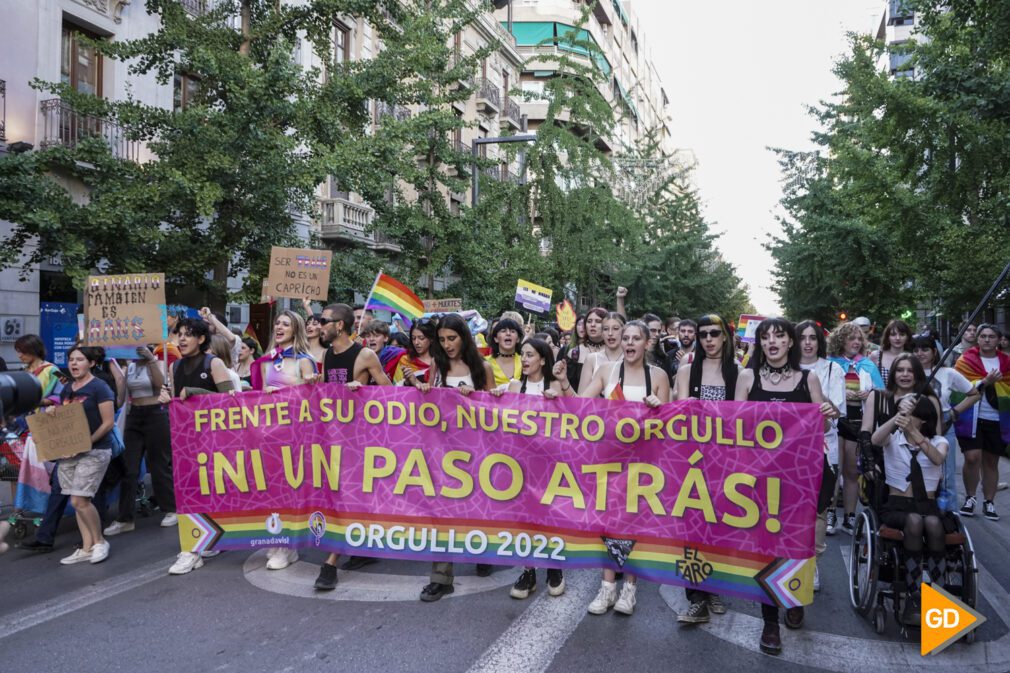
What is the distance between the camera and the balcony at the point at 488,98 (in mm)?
32219

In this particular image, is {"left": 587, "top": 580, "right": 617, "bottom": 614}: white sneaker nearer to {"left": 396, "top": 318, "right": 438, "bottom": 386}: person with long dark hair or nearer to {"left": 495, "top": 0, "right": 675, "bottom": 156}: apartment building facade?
{"left": 396, "top": 318, "right": 438, "bottom": 386}: person with long dark hair

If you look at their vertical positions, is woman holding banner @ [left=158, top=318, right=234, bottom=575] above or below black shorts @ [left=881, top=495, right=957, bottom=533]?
above

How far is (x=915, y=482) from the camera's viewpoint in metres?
4.52

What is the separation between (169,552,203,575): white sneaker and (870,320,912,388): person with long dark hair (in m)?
6.15

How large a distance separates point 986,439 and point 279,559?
6.62m

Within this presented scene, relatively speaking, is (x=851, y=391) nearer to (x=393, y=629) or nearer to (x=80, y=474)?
(x=393, y=629)

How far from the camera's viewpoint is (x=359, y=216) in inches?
920

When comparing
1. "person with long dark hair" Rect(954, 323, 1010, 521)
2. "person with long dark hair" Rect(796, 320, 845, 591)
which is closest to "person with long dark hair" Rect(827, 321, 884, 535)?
"person with long dark hair" Rect(796, 320, 845, 591)

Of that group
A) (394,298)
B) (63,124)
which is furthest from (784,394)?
(63,124)

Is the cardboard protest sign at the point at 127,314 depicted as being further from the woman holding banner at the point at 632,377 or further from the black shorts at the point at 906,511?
the black shorts at the point at 906,511

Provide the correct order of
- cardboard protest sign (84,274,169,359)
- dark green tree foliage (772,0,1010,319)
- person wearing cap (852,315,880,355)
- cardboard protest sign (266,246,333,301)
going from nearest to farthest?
cardboard protest sign (84,274,169,359) → person wearing cap (852,315,880,355) → cardboard protest sign (266,246,333,301) → dark green tree foliage (772,0,1010,319)

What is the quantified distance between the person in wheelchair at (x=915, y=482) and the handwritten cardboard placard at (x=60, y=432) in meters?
5.42

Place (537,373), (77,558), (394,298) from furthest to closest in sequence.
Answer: (394,298) → (77,558) → (537,373)

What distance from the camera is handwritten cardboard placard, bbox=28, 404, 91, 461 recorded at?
5.68 metres
